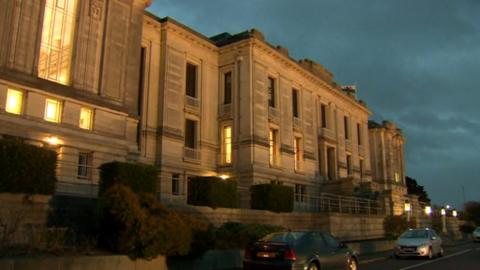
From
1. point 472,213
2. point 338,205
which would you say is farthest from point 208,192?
point 472,213

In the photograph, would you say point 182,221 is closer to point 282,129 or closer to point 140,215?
point 140,215

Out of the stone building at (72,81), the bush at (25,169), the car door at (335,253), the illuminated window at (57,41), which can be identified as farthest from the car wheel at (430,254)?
the illuminated window at (57,41)

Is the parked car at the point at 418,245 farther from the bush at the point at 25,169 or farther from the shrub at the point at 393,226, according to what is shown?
the bush at the point at 25,169

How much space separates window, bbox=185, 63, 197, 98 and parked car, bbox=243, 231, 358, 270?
22756mm

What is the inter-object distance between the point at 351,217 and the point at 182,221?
19.5m

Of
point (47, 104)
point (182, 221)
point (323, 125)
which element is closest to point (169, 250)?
point (182, 221)

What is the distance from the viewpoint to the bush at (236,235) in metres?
18.7

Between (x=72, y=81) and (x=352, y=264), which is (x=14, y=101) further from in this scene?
(x=352, y=264)

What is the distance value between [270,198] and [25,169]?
14569 millimetres

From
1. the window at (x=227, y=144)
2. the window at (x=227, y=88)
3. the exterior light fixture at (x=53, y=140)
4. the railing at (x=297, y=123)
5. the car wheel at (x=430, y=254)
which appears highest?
the window at (x=227, y=88)

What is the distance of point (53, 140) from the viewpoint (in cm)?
2258

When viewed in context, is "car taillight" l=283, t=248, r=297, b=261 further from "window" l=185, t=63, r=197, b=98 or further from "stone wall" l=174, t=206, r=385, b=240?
"window" l=185, t=63, r=197, b=98

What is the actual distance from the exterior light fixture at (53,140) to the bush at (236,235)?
928 cm

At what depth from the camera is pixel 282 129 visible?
39250 mm
